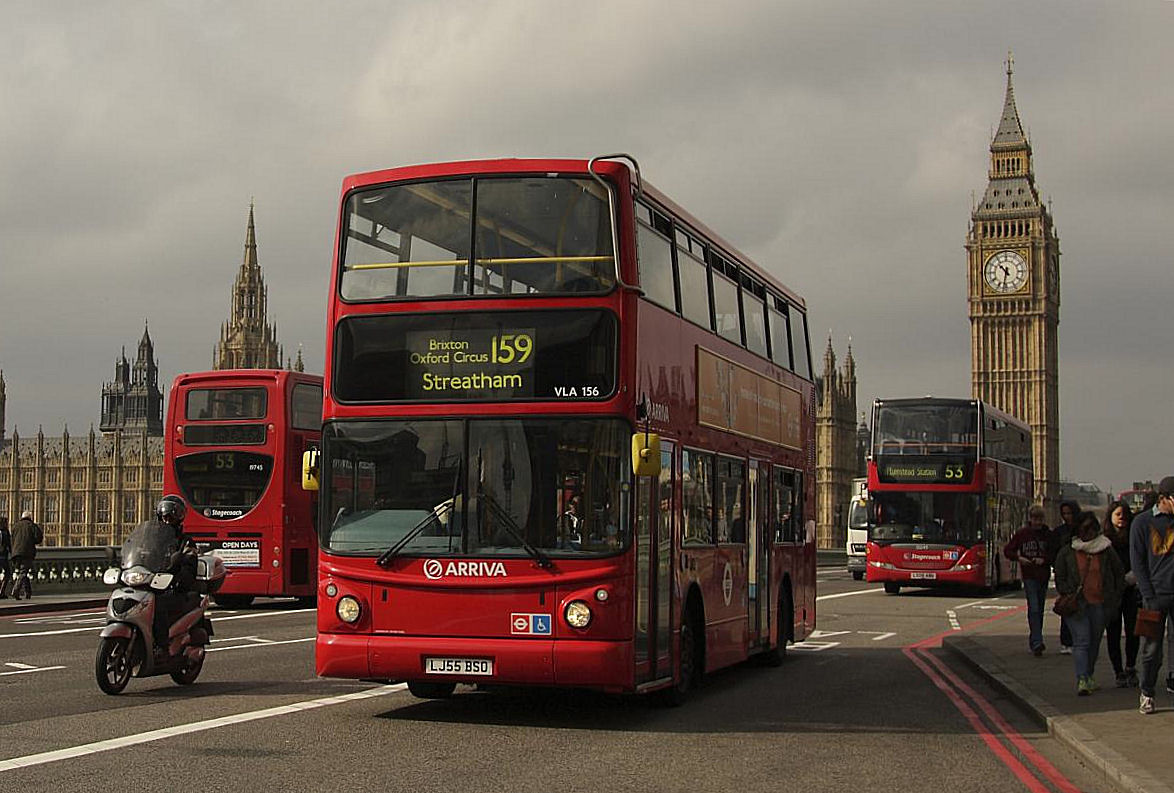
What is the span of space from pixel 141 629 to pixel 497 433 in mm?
3689

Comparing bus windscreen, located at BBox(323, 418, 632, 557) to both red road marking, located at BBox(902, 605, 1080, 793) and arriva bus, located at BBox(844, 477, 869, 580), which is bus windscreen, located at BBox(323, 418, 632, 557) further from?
arriva bus, located at BBox(844, 477, 869, 580)

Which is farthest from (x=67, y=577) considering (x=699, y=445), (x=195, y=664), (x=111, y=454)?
(x=111, y=454)

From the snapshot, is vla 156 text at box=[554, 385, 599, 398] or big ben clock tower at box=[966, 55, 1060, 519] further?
big ben clock tower at box=[966, 55, 1060, 519]

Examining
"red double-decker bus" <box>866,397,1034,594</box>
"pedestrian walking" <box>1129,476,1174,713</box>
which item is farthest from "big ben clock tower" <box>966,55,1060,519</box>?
"pedestrian walking" <box>1129,476,1174,713</box>

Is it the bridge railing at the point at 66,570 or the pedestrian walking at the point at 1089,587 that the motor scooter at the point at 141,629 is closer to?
the pedestrian walking at the point at 1089,587

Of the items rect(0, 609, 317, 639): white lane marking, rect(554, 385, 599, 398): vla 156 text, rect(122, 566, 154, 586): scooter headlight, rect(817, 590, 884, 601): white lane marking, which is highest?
rect(554, 385, 599, 398): vla 156 text

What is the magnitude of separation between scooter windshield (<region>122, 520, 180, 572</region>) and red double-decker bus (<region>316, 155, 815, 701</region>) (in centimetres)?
205

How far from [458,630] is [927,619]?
17181 millimetres

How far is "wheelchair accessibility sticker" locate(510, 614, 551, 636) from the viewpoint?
10.5 metres

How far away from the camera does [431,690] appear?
41.1 ft

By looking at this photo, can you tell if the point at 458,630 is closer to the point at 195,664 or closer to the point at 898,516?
the point at 195,664

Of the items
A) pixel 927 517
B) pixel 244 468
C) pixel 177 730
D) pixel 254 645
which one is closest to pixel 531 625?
pixel 177 730

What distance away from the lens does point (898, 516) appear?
110 ft

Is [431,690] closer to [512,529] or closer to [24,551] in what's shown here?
[512,529]
